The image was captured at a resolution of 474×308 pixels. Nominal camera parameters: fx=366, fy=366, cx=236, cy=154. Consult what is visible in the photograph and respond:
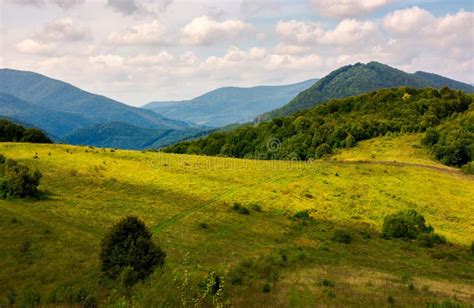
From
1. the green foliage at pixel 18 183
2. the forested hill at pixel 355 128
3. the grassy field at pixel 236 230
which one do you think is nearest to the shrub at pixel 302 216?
the grassy field at pixel 236 230

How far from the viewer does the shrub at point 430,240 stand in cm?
3444

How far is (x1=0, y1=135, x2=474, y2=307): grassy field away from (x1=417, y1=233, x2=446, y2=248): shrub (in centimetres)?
127

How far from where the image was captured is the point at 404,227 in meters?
36.7

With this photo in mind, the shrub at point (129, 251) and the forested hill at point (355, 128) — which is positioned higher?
the forested hill at point (355, 128)

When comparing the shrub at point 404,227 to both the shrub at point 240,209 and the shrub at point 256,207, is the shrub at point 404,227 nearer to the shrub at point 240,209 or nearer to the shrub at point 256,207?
the shrub at point 256,207

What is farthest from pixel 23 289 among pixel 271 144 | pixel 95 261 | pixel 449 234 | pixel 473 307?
pixel 271 144

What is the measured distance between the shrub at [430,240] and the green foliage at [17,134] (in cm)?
6529

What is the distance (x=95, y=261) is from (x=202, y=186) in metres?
23.4

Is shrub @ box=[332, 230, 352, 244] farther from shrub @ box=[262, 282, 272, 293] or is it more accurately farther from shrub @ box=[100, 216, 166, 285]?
shrub @ box=[100, 216, 166, 285]

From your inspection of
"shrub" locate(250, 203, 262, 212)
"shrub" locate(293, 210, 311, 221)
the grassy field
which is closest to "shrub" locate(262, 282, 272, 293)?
the grassy field

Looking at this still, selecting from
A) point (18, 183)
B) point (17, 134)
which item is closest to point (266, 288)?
point (18, 183)

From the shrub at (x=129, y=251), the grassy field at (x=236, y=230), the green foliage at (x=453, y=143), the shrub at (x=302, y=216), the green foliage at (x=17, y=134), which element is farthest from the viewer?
the green foliage at (x=453, y=143)

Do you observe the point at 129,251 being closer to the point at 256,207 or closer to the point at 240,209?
the point at 240,209

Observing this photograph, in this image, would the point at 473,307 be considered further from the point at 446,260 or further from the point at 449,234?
the point at 449,234
